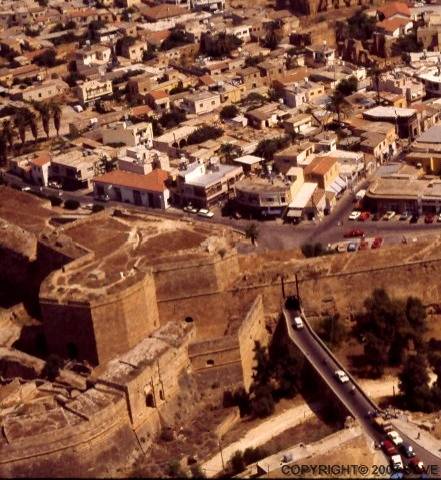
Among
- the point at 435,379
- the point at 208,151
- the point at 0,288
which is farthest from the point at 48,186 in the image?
the point at 435,379

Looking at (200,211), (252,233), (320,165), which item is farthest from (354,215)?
(200,211)

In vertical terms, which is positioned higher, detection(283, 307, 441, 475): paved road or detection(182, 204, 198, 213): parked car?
detection(283, 307, 441, 475): paved road

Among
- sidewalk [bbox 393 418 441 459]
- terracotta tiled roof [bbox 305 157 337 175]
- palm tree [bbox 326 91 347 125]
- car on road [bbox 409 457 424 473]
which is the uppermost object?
palm tree [bbox 326 91 347 125]

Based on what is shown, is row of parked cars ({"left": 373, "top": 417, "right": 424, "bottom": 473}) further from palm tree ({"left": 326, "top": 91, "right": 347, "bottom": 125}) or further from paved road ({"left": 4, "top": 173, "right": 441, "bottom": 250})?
palm tree ({"left": 326, "top": 91, "right": 347, "bottom": 125})

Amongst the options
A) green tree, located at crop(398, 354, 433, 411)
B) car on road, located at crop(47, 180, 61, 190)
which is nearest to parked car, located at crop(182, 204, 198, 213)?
car on road, located at crop(47, 180, 61, 190)

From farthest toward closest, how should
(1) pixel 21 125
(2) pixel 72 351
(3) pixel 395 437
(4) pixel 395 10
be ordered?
(4) pixel 395 10 → (1) pixel 21 125 → (2) pixel 72 351 → (3) pixel 395 437

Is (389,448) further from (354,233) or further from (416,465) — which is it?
(354,233)

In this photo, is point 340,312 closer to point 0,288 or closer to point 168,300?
point 168,300

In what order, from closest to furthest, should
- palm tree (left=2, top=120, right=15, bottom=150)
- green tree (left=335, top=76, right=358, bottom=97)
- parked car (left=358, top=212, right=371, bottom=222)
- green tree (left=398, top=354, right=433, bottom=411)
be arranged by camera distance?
green tree (left=398, top=354, right=433, bottom=411)
parked car (left=358, top=212, right=371, bottom=222)
palm tree (left=2, top=120, right=15, bottom=150)
green tree (left=335, top=76, right=358, bottom=97)
